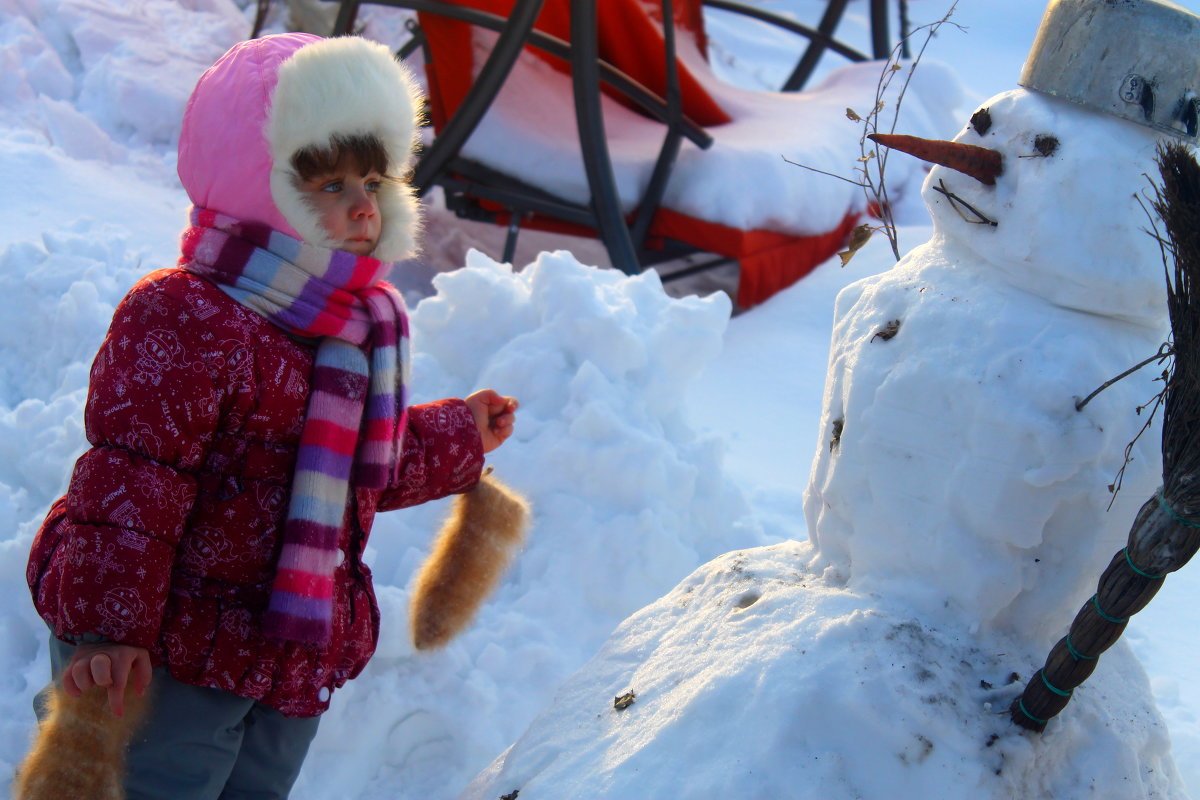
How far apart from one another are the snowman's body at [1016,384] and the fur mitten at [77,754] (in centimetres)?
94

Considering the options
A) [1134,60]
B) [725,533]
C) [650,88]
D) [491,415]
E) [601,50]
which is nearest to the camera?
[1134,60]

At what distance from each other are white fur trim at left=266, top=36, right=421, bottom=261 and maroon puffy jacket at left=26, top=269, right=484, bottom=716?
16 cm

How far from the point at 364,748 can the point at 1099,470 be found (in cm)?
139

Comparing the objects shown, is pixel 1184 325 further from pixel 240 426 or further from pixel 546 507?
pixel 546 507

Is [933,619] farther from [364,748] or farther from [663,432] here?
[663,432]

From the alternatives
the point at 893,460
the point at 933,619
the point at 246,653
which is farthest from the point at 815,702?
the point at 246,653

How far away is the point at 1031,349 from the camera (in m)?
1.23

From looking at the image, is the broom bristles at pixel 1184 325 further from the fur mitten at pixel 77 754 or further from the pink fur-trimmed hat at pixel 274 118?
the fur mitten at pixel 77 754

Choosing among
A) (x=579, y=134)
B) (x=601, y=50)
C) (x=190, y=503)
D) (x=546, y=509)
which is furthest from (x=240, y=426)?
(x=601, y=50)

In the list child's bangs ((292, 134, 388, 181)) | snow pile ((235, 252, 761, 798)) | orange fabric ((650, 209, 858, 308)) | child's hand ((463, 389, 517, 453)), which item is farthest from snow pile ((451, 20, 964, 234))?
child's bangs ((292, 134, 388, 181))

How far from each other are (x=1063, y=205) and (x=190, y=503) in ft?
3.61

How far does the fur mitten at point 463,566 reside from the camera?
1.78 m

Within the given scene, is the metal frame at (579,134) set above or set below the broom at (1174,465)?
below

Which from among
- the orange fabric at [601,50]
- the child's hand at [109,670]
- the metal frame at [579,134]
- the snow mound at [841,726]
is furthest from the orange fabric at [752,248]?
the child's hand at [109,670]
